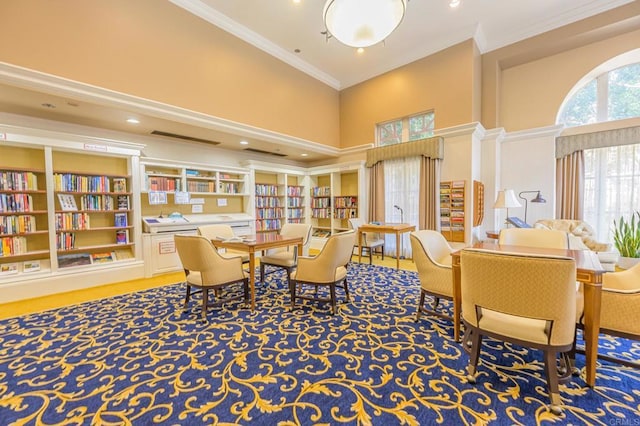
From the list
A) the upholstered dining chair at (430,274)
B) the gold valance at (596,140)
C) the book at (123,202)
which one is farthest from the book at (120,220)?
the gold valance at (596,140)

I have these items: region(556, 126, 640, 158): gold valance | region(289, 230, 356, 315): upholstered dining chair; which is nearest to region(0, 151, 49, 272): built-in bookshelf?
region(289, 230, 356, 315): upholstered dining chair

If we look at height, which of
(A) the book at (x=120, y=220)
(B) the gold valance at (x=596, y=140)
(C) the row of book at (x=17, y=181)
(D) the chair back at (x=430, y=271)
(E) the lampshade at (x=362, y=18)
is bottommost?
(D) the chair back at (x=430, y=271)

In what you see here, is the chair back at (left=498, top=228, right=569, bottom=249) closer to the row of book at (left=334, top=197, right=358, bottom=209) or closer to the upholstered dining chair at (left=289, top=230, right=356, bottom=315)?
the upholstered dining chair at (left=289, top=230, right=356, bottom=315)

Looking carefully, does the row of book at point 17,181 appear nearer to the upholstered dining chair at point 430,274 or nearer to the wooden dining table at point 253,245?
the wooden dining table at point 253,245

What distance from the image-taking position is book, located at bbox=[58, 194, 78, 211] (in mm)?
3930

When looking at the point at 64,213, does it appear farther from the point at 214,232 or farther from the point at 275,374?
the point at 275,374

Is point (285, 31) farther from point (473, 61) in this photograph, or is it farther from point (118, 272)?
point (118, 272)

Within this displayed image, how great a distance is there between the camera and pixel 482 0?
13.8ft

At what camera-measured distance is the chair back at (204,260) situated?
2691 mm

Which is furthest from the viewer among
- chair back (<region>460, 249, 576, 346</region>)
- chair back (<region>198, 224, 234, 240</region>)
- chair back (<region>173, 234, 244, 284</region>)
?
chair back (<region>198, 224, 234, 240</region>)

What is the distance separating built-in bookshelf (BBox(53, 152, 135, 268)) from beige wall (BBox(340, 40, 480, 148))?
5191mm

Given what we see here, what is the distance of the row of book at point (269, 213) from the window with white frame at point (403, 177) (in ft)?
9.10

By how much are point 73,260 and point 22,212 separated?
0.92 metres

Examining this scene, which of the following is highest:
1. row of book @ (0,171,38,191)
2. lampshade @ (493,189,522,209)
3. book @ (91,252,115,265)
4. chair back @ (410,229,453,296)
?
row of book @ (0,171,38,191)
